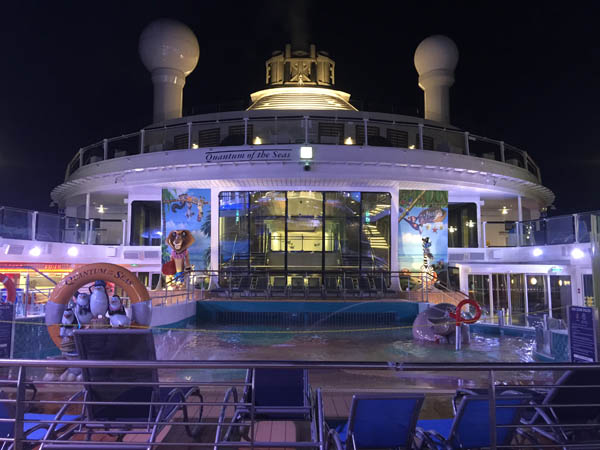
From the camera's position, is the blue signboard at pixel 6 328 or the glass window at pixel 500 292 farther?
the glass window at pixel 500 292

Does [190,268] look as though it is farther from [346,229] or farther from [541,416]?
[541,416]

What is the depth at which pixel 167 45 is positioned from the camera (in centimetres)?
2523

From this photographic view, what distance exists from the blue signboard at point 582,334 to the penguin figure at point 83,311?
8.07 metres

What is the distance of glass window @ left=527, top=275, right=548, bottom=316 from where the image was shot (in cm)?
1675

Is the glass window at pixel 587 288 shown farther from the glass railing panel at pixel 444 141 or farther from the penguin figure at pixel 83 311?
the penguin figure at pixel 83 311

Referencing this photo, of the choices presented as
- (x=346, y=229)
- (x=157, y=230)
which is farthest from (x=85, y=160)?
(x=346, y=229)

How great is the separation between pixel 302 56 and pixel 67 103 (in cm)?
3186

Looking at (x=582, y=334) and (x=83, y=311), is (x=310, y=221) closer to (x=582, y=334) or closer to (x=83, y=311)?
(x=83, y=311)

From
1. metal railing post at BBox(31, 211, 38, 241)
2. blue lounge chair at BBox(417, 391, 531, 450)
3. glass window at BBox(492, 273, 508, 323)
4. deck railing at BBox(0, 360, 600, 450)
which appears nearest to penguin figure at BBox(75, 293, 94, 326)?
deck railing at BBox(0, 360, 600, 450)

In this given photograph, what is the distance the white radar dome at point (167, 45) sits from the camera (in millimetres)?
25250

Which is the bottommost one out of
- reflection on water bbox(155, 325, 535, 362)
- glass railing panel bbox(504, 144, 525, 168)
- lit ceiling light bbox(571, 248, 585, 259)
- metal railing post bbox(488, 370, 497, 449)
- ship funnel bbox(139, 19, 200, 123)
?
reflection on water bbox(155, 325, 535, 362)

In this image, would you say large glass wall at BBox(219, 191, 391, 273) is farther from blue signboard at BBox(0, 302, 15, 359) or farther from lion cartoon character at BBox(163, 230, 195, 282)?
blue signboard at BBox(0, 302, 15, 359)

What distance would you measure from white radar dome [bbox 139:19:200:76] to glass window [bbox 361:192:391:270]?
44.9ft

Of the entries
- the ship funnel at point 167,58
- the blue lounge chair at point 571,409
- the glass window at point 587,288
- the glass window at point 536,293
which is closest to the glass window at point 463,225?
the glass window at point 536,293
